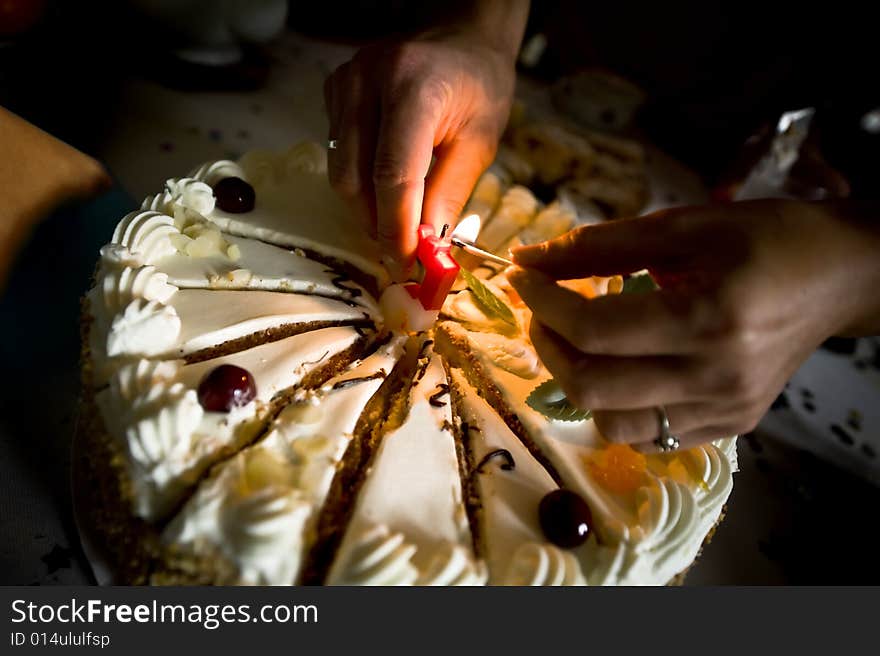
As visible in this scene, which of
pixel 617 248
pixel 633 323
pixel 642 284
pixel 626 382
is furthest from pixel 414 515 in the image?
pixel 642 284

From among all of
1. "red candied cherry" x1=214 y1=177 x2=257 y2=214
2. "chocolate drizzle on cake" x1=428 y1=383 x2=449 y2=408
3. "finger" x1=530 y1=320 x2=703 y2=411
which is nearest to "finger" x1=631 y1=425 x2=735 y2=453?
"finger" x1=530 y1=320 x2=703 y2=411

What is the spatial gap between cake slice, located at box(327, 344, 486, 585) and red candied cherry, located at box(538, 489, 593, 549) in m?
0.26

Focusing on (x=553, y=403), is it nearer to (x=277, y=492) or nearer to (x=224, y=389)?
(x=277, y=492)

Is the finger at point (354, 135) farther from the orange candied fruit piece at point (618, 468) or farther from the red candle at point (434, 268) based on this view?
the orange candied fruit piece at point (618, 468)

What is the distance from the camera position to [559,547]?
2.03 metres

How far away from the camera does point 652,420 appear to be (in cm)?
188

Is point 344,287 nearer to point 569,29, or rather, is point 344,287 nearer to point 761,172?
point 761,172

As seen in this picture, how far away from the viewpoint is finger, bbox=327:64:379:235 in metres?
2.46

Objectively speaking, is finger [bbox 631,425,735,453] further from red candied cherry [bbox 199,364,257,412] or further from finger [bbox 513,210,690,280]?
red candied cherry [bbox 199,364,257,412]

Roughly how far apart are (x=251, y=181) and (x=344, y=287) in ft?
2.45

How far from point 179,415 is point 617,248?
136 centimetres

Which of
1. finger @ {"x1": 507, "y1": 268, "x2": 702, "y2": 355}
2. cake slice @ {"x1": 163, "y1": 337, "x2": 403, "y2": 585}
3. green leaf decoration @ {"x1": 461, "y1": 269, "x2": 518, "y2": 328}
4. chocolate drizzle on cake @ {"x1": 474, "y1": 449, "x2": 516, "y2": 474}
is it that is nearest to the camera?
finger @ {"x1": 507, "y1": 268, "x2": 702, "y2": 355}

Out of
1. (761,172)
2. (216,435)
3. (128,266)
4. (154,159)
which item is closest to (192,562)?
(216,435)

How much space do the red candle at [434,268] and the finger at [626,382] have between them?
0.67m
